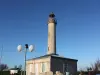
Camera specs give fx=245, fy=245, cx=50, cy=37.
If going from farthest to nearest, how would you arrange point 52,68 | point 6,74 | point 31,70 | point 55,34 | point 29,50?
point 55,34 → point 6,74 → point 31,70 → point 52,68 → point 29,50

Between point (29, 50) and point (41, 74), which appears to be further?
point (41, 74)

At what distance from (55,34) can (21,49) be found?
29.7 m

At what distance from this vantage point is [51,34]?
5244cm

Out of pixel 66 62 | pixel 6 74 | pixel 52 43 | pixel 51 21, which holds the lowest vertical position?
pixel 6 74

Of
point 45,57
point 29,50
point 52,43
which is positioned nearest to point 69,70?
point 45,57

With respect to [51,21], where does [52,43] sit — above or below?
below

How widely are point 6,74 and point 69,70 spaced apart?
18751 millimetres

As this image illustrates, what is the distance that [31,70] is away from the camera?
3606cm

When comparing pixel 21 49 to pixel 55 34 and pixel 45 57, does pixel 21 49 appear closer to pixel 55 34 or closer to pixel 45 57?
pixel 45 57

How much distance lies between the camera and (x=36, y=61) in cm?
3534

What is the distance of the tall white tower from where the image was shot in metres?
51.5

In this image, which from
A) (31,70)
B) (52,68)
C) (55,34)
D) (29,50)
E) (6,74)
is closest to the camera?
(29,50)

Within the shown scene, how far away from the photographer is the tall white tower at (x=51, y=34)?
5145cm

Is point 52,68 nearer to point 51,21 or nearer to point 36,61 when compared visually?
point 36,61
